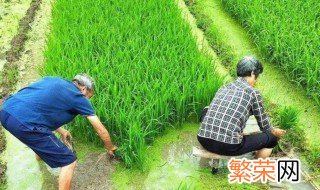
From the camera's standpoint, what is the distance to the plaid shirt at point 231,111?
342 centimetres

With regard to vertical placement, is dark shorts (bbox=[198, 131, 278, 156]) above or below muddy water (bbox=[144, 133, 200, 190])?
above

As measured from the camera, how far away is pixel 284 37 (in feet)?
17.0

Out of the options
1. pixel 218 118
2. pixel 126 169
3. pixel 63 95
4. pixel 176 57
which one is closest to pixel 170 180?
pixel 126 169

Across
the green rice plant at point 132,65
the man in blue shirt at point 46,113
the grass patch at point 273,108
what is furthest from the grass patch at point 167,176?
the grass patch at point 273,108

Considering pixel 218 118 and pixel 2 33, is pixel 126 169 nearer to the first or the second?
pixel 218 118

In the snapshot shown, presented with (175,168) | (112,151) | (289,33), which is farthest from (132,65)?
(289,33)

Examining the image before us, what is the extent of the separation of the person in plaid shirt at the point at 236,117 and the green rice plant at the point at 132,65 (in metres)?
0.63

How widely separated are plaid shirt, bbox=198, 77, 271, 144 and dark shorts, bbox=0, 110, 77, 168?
3.57 feet

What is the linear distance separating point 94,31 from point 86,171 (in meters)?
1.98

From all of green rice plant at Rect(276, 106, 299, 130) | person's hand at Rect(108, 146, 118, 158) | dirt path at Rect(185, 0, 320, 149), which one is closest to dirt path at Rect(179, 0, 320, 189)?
dirt path at Rect(185, 0, 320, 149)

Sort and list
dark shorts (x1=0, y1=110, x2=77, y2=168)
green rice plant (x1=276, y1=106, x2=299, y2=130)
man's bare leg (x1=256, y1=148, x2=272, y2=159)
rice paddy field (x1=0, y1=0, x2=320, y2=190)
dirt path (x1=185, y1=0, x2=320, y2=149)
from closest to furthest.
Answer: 1. dark shorts (x1=0, y1=110, x2=77, y2=168)
2. man's bare leg (x1=256, y1=148, x2=272, y2=159)
3. rice paddy field (x1=0, y1=0, x2=320, y2=190)
4. green rice plant (x1=276, y1=106, x2=299, y2=130)
5. dirt path (x1=185, y1=0, x2=320, y2=149)

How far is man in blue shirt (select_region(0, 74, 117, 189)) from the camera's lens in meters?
3.23

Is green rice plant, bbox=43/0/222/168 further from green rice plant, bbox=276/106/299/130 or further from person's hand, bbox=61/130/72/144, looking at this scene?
green rice plant, bbox=276/106/299/130

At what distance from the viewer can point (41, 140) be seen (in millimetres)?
3268
